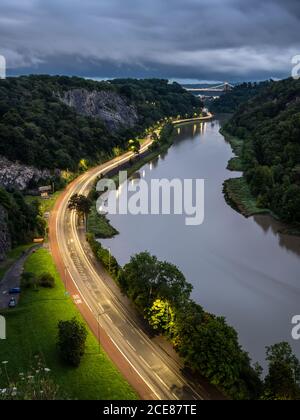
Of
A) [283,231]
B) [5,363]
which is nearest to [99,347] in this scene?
[5,363]

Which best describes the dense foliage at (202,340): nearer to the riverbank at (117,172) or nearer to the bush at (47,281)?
the bush at (47,281)

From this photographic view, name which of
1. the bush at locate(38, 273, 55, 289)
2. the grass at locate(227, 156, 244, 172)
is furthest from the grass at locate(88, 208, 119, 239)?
the grass at locate(227, 156, 244, 172)

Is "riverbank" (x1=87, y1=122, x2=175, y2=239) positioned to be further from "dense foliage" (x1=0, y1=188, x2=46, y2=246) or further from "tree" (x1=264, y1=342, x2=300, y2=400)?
"tree" (x1=264, y1=342, x2=300, y2=400)

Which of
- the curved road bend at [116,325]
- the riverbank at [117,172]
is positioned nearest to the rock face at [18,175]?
the riverbank at [117,172]

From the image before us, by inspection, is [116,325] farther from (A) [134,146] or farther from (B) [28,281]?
(A) [134,146]

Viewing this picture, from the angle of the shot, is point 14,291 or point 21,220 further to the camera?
point 21,220

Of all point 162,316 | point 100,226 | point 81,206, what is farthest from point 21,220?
point 162,316
